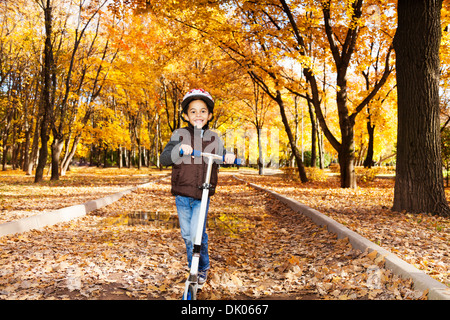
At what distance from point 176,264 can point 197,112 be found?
2130mm

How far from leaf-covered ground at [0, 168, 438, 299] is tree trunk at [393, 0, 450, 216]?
1909 mm

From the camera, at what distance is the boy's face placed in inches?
141

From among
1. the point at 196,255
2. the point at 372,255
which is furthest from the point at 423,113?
the point at 196,255

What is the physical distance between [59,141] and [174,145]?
17314 millimetres

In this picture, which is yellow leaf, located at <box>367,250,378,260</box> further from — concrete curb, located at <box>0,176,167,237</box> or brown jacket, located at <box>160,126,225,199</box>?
concrete curb, located at <box>0,176,167,237</box>

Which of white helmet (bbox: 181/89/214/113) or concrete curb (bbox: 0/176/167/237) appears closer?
white helmet (bbox: 181/89/214/113)

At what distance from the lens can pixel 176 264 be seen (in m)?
4.66

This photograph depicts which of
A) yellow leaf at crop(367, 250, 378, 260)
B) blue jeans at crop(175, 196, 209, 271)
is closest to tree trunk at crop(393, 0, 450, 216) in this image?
yellow leaf at crop(367, 250, 378, 260)

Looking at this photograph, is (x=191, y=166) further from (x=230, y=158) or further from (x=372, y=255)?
(x=372, y=255)

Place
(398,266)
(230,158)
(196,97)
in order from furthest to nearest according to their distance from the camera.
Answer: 1. (398,266)
2. (196,97)
3. (230,158)

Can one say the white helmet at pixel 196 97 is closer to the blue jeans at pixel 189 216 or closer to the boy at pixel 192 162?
the boy at pixel 192 162

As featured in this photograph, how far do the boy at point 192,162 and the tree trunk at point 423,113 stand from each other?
200 inches
